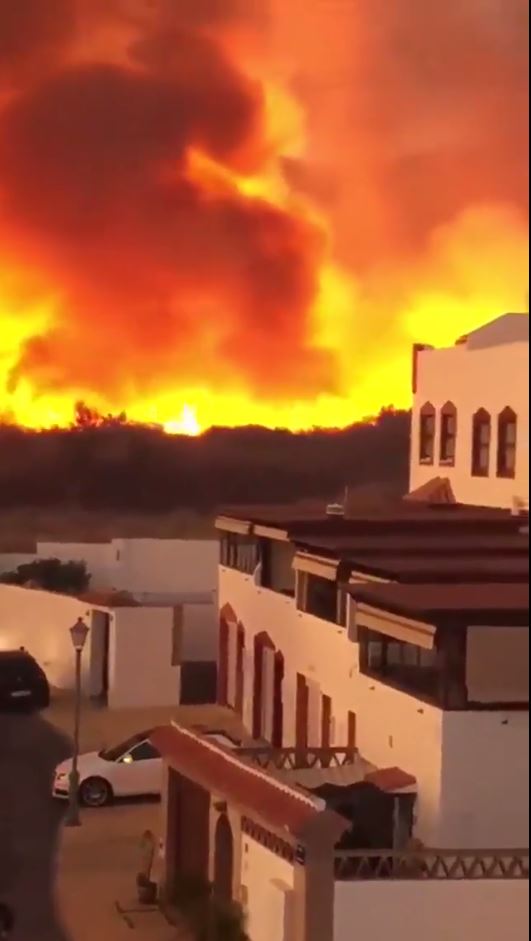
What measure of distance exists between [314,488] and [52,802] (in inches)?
58.1

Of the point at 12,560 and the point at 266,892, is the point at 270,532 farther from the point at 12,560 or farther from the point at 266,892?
the point at 266,892

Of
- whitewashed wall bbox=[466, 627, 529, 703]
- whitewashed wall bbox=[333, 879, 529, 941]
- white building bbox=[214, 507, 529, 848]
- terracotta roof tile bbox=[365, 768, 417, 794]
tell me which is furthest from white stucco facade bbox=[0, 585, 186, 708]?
whitewashed wall bbox=[466, 627, 529, 703]

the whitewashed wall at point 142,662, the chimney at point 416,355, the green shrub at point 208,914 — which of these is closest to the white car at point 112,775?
the whitewashed wall at point 142,662

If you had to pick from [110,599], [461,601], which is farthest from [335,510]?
[461,601]

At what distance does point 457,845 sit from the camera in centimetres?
268

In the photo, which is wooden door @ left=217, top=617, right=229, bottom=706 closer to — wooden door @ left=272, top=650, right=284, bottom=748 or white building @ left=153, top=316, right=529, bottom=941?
white building @ left=153, top=316, right=529, bottom=941

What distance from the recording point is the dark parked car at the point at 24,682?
4121 millimetres

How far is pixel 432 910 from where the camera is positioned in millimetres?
2748

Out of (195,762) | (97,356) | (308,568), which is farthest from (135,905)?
(97,356)

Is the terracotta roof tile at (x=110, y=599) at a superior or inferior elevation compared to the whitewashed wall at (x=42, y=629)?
superior

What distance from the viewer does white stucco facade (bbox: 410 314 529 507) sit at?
2.85 m

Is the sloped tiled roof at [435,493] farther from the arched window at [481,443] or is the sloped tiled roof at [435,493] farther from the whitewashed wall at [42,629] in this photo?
the whitewashed wall at [42,629]

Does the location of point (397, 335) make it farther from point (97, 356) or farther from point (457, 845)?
point (457, 845)

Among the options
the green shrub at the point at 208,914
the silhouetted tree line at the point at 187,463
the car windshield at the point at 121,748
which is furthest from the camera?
the car windshield at the point at 121,748
